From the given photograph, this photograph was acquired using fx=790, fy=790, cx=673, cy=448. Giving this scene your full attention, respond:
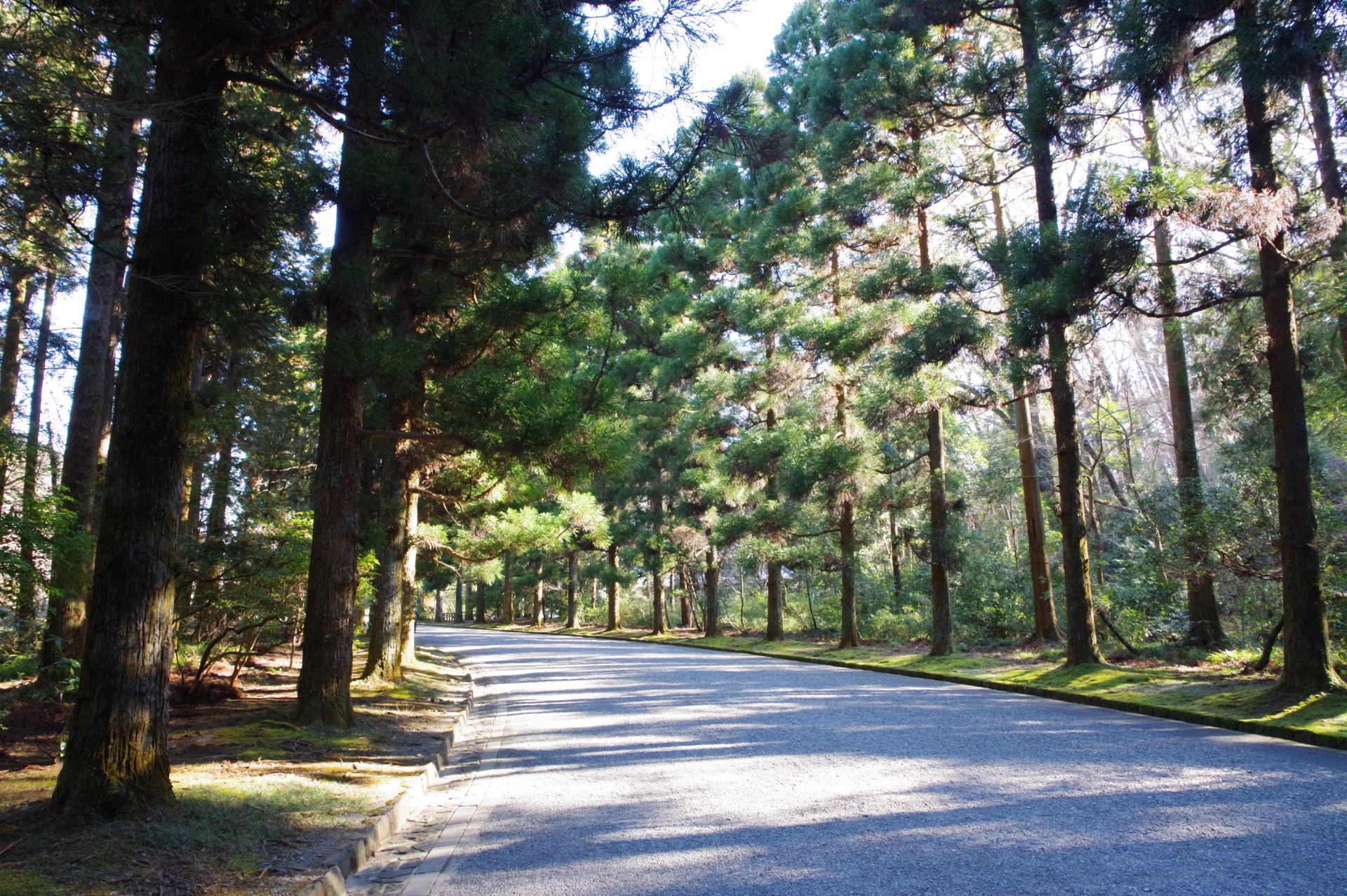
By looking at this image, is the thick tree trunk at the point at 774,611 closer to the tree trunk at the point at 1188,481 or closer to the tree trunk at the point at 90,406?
the tree trunk at the point at 1188,481

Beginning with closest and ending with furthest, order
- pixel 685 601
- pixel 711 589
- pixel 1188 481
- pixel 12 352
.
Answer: pixel 1188 481, pixel 12 352, pixel 711 589, pixel 685 601

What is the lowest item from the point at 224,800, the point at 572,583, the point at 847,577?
the point at 224,800

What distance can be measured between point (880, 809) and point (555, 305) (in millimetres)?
7090

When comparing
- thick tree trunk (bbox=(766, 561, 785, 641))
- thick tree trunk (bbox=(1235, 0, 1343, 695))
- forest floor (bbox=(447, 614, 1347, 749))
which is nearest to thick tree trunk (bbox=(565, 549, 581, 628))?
thick tree trunk (bbox=(766, 561, 785, 641))

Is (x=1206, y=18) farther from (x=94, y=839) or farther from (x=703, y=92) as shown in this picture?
(x=94, y=839)

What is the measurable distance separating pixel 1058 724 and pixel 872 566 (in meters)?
21.5

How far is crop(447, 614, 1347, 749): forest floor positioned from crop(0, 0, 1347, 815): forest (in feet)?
1.78

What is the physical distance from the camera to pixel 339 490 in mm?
8438

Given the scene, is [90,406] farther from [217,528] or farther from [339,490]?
[339,490]

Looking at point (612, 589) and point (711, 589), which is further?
point (612, 589)

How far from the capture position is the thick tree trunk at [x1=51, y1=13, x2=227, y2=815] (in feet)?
15.3

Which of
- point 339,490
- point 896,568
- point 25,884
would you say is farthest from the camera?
point 896,568

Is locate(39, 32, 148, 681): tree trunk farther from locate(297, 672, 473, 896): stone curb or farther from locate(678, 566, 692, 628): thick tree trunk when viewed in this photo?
locate(678, 566, 692, 628): thick tree trunk

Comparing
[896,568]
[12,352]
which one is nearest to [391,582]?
[12,352]
